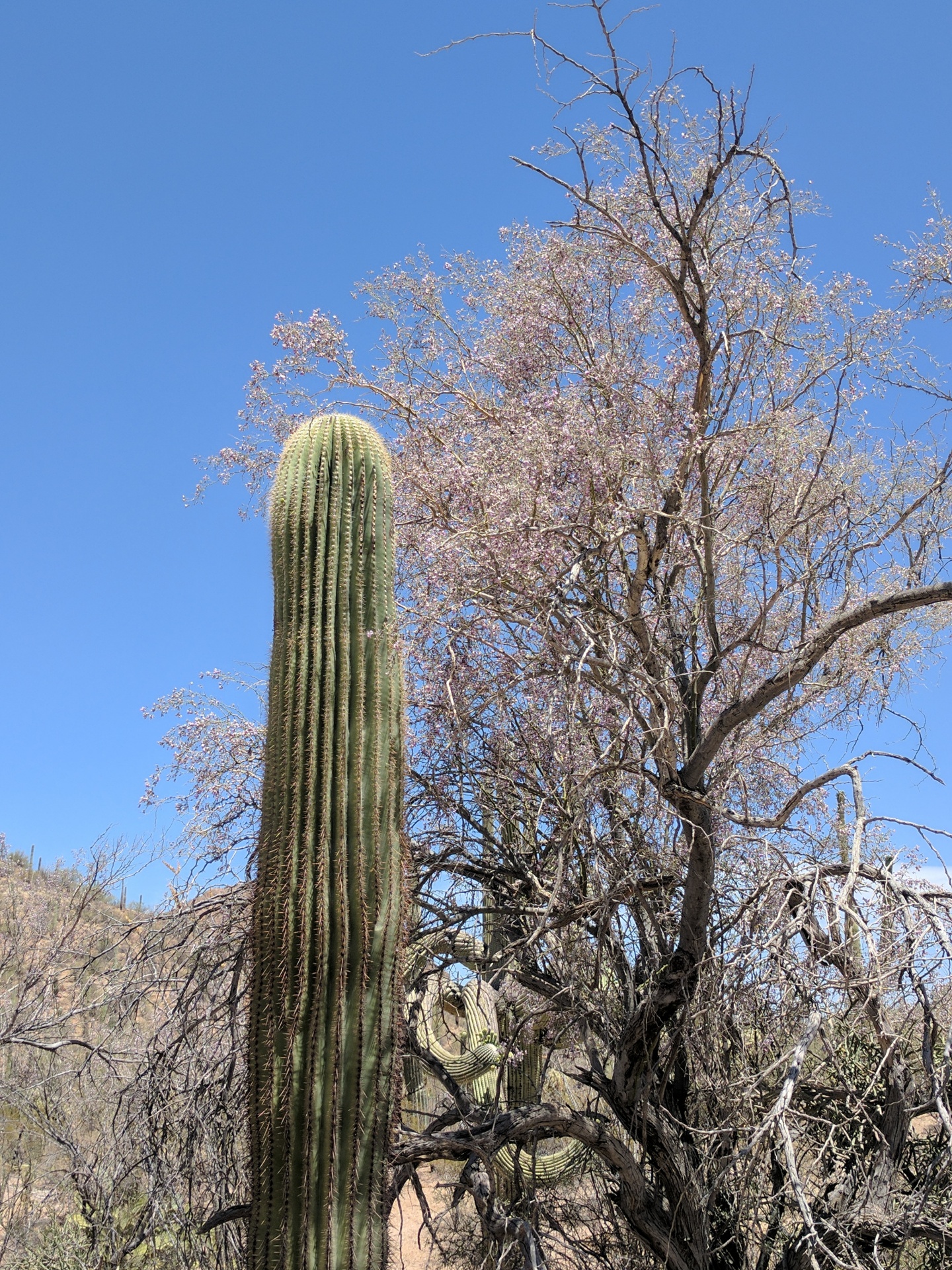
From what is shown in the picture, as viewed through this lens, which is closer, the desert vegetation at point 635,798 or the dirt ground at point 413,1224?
the desert vegetation at point 635,798

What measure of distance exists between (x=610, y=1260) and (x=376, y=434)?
4.45 m

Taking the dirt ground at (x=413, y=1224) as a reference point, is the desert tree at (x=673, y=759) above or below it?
above

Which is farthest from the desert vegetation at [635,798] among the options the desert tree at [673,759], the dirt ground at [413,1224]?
the dirt ground at [413,1224]

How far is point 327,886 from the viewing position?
12.7ft

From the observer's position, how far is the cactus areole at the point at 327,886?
365cm

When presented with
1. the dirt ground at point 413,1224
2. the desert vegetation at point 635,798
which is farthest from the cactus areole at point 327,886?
the dirt ground at point 413,1224

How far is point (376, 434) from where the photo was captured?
475 cm

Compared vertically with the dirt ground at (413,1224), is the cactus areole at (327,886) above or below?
above

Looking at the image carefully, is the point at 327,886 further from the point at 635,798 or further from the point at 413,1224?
the point at 413,1224

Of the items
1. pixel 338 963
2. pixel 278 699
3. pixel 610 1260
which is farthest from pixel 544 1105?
pixel 278 699

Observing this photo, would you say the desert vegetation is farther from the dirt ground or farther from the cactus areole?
the dirt ground

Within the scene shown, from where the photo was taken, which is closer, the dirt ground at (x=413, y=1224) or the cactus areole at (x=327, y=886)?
the cactus areole at (x=327, y=886)

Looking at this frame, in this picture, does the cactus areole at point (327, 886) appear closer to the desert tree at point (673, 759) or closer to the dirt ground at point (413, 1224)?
the desert tree at point (673, 759)

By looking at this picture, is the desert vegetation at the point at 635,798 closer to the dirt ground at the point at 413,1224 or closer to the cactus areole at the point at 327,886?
the cactus areole at the point at 327,886
